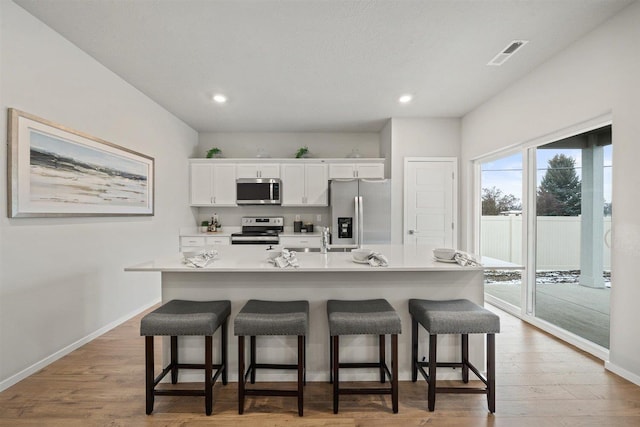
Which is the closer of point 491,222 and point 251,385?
point 251,385

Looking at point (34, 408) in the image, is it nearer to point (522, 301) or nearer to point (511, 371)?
point (511, 371)

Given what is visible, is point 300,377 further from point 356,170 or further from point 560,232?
point 356,170

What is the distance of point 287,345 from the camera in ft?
7.11

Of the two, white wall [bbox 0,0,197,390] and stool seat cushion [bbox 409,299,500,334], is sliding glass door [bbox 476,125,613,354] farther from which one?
white wall [bbox 0,0,197,390]

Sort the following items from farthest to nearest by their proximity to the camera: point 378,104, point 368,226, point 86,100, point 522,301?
point 368,226 → point 378,104 → point 522,301 → point 86,100

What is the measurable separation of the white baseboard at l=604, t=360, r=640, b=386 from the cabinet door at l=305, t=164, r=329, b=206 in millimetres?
3659

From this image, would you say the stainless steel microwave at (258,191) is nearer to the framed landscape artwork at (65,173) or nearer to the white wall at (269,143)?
the white wall at (269,143)

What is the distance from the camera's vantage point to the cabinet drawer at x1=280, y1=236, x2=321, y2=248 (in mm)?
4863

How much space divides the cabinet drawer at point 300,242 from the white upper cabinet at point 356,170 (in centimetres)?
107

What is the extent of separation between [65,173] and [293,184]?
118 inches

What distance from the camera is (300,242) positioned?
4879 mm

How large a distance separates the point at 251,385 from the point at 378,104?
344 centimetres

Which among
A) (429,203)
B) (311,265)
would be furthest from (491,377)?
(429,203)

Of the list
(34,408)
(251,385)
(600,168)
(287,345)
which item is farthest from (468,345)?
(34,408)
